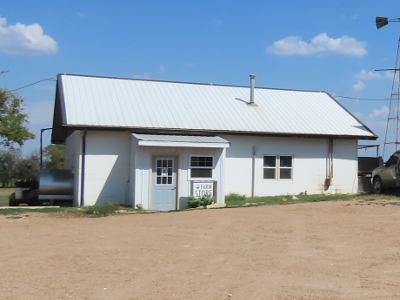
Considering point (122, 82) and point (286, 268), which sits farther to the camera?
point (122, 82)

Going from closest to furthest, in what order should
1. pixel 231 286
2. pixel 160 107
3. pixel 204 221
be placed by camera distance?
pixel 231 286
pixel 204 221
pixel 160 107

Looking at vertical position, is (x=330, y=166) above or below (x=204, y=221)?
above

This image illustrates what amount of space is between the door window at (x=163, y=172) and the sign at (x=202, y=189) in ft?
3.36

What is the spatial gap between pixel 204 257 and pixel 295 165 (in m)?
16.3

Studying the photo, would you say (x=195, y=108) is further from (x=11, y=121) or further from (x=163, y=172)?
(x=11, y=121)

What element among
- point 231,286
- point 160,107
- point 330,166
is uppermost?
point 160,107

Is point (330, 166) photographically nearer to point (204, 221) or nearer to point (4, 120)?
point (204, 221)

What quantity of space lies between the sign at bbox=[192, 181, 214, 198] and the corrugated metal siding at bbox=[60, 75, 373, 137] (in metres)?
2.75

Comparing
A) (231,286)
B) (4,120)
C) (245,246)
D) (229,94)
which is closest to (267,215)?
(245,246)

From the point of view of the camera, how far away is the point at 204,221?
1577 centimetres

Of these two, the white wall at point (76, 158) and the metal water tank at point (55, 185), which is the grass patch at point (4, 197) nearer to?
the white wall at point (76, 158)

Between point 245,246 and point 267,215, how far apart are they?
5709 millimetres

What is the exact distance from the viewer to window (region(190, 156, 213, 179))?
22391mm

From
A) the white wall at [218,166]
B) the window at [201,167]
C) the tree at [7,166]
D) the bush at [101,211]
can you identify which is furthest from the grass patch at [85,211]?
the tree at [7,166]
